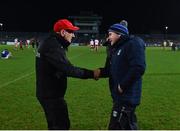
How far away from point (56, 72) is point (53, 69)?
0.21ft

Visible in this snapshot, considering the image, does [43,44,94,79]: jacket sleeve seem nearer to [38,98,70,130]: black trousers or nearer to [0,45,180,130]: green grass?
[38,98,70,130]: black trousers

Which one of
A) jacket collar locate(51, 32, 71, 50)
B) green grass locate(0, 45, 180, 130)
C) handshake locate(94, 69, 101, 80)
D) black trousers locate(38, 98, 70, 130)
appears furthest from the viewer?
green grass locate(0, 45, 180, 130)

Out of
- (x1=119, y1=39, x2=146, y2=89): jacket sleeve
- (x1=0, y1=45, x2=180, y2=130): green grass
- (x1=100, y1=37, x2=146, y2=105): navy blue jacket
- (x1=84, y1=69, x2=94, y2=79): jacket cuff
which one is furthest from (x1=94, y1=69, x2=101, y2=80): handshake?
(x1=0, y1=45, x2=180, y2=130): green grass

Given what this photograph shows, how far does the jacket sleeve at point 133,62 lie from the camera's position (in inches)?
270

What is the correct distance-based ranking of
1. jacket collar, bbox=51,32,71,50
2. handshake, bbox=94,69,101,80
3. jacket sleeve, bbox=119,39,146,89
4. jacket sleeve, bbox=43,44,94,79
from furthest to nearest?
handshake, bbox=94,69,101,80 < jacket collar, bbox=51,32,71,50 < jacket sleeve, bbox=43,44,94,79 < jacket sleeve, bbox=119,39,146,89

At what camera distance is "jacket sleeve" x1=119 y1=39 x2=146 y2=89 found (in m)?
6.86

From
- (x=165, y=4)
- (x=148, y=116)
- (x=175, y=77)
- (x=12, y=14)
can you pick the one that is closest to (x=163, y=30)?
(x=165, y=4)

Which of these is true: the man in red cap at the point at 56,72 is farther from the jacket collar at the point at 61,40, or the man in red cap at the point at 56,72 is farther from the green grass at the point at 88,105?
the green grass at the point at 88,105

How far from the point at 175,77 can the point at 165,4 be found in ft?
318

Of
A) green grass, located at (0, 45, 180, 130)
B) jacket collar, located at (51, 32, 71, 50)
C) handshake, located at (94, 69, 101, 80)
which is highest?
jacket collar, located at (51, 32, 71, 50)

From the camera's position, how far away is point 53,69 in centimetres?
716

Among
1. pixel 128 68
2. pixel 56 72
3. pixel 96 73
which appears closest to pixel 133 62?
pixel 128 68

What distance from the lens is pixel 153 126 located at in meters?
10.1

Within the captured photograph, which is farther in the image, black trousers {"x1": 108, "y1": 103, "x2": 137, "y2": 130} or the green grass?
the green grass
